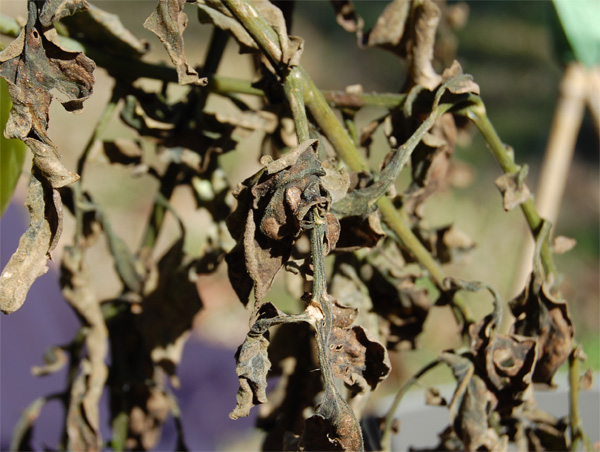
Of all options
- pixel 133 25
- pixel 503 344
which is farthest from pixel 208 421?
pixel 133 25

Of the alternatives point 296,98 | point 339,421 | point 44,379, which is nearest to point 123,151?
point 296,98

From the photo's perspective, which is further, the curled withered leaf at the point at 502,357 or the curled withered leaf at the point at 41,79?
the curled withered leaf at the point at 502,357

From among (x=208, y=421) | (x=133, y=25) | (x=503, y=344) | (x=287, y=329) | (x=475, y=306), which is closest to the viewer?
(x=503, y=344)

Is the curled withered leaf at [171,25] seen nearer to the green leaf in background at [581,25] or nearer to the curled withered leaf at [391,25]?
the curled withered leaf at [391,25]

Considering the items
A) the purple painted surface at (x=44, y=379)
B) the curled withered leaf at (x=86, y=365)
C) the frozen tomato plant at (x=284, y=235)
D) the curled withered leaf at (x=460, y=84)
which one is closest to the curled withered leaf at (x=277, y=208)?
the frozen tomato plant at (x=284, y=235)

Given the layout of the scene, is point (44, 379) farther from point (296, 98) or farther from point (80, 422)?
point (296, 98)

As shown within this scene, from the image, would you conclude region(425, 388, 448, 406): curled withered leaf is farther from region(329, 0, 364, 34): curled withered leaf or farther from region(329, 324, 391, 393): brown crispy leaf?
region(329, 0, 364, 34): curled withered leaf

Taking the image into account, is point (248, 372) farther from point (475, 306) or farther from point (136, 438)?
point (475, 306)

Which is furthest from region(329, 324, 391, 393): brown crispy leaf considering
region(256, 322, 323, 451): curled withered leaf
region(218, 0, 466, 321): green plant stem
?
region(256, 322, 323, 451): curled withered leaf
